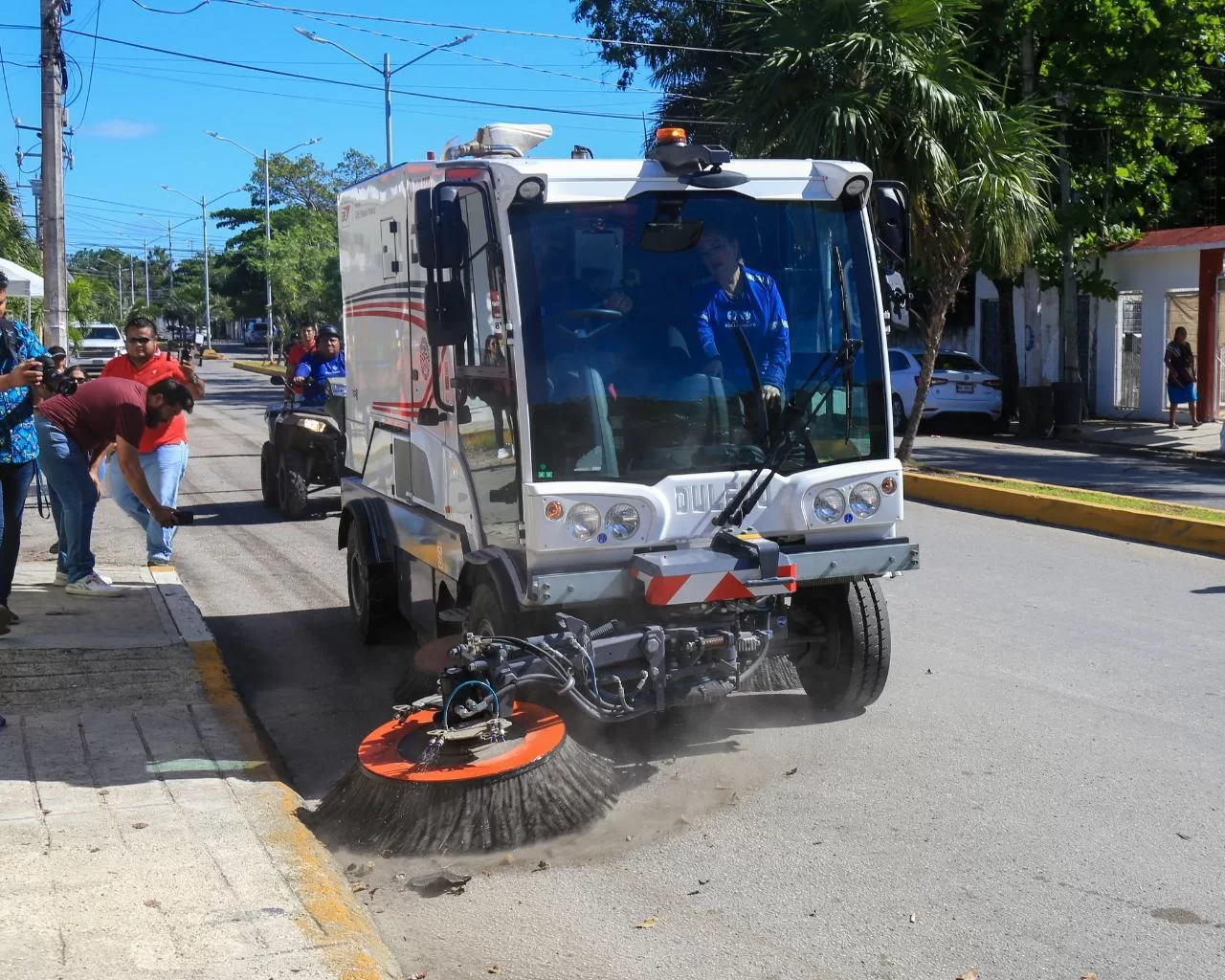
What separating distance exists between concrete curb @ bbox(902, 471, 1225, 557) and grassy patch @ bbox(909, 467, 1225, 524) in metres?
0.08

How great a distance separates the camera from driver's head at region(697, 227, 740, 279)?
5926mm

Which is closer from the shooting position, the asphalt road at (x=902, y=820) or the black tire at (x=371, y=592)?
the asphalt road at (x=902, y=820)

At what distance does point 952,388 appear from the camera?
76.8ft

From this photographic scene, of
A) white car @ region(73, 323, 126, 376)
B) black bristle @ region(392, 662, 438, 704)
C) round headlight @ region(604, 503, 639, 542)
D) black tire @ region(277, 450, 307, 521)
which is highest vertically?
white car @ region(73, 323, 126, 376)

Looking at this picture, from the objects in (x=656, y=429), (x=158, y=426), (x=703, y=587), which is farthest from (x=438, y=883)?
(x=158, y=426)

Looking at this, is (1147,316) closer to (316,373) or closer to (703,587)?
(316,373)

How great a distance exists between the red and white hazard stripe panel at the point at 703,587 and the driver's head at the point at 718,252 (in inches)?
51.7

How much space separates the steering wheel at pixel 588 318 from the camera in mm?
5719

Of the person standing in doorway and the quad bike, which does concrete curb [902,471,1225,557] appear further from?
the person standing in doorway

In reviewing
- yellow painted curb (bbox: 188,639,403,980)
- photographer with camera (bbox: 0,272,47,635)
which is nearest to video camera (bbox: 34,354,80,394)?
photographer with camera (bbox: 0,272,47,635)

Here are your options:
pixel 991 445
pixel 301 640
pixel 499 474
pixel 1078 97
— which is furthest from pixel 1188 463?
pixel 499 474

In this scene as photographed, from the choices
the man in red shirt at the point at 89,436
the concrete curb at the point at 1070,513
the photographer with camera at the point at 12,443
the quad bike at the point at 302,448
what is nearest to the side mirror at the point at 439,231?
the photographer with camera at the point at 12,443

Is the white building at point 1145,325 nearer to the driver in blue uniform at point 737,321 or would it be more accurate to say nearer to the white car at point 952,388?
the white car at point 952,388

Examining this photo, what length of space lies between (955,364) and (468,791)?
20.2 metres
